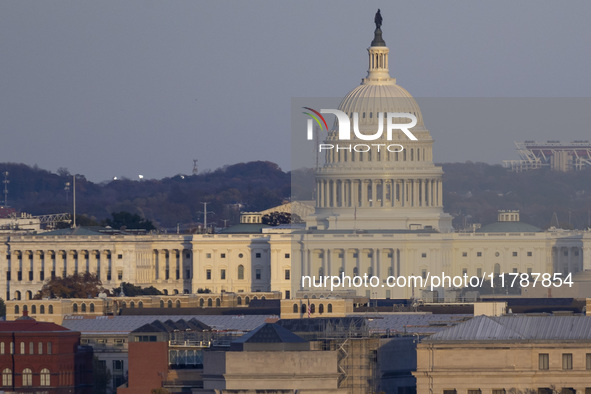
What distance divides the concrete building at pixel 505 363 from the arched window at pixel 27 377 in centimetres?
2223

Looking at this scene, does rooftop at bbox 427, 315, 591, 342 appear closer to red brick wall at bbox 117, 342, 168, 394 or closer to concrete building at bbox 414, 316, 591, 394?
concrete building at bbox 414, 316, 591, 394

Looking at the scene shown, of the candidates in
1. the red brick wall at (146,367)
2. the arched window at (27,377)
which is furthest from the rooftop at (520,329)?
the arched window at (27,377)

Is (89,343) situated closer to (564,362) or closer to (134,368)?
(134,368)

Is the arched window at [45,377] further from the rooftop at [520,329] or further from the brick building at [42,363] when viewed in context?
the rooftop at [520,329]

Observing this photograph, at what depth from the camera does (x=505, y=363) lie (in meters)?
119

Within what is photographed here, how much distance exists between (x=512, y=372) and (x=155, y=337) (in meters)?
19.2

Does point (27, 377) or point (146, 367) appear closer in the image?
point (146, 367)

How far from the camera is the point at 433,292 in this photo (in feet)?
639

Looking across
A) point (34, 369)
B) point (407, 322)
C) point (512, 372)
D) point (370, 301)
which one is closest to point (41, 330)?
point (34, 369)

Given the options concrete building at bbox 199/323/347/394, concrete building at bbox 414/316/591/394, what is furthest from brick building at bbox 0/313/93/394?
concrete building at bbox 414/316/591/394

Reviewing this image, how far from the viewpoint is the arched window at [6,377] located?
136750mm

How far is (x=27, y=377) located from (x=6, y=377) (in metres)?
0.85

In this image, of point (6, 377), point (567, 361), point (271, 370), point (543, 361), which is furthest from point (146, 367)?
point (567, 361)

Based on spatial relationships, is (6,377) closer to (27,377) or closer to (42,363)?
(27,377)
